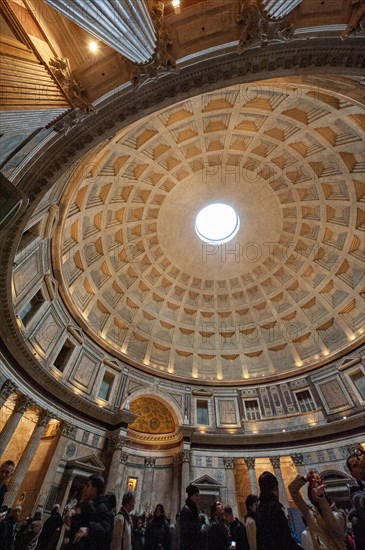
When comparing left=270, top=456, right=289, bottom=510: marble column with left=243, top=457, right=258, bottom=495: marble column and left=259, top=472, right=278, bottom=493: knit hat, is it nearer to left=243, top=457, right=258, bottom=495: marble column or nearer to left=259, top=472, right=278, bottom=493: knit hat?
left=243, top=457, right=258, bottom=495: marble column

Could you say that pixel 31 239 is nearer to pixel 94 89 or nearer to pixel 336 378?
pixel 94 89

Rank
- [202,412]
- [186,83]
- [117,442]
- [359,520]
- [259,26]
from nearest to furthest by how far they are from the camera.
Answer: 1. [359,520]
2. [259,26]
3. [186,83]
4. [117,442]
5. [202,412]

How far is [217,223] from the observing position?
84.5 feet

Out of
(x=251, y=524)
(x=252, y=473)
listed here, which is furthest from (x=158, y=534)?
(x=252, y=473)

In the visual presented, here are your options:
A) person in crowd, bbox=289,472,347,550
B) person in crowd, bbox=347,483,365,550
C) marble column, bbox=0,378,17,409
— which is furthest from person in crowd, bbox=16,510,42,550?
person in crowd, bbox=347,483,365,550

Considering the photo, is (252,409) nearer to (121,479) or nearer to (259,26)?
(121,479)

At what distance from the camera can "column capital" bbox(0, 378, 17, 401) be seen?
39.5ft

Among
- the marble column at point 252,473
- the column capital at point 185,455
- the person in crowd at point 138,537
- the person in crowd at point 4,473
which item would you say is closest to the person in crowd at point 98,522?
the person in crowd at point 4,473

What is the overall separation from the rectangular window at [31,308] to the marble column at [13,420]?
12.6 ft

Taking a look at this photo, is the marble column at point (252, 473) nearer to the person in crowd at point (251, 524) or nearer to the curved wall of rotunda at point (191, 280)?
the curved wall of rotunda at point (191, 280)

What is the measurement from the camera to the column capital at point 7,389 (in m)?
12.0

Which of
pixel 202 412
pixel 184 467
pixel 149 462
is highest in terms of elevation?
pixel 202 412

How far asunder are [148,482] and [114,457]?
3.45m

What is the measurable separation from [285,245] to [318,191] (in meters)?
5.18
